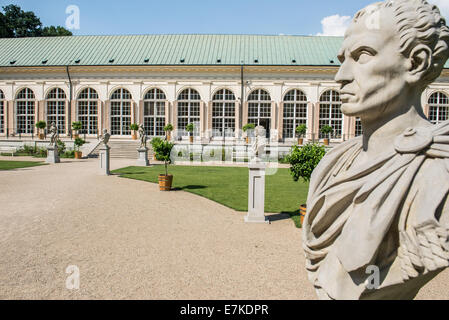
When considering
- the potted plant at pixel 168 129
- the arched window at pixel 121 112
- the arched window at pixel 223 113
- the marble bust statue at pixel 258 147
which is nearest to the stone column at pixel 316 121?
the arched window at pixel 223 113

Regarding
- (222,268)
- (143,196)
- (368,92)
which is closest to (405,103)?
(368,92)

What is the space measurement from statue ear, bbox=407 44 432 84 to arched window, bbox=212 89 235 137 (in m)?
30.3

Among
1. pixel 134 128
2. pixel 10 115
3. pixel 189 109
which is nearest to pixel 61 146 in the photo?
pixel 134 128

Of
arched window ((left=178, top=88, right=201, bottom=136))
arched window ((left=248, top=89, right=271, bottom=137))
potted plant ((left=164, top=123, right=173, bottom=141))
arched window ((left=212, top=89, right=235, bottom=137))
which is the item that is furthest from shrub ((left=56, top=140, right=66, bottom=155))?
arched window ((left=248, top=89, right=271, bottom=137))

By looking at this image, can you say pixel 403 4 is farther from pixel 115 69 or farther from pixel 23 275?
pixel 115 69

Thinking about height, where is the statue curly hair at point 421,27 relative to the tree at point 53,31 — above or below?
below

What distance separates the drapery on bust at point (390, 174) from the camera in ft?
4.22

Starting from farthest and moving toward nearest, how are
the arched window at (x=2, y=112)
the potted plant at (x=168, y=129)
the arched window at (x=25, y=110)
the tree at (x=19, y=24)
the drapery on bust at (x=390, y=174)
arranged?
the tree at (x=19, y=24)
the arched window at (x=2, y=112)
the arched window at (x=25, y=110)
the potted plant at (x=168, y=129)
the drapery on bust at (x=390, y=174)

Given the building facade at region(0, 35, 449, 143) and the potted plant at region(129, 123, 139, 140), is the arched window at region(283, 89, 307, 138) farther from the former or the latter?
the potted plant at region(129, 123, 139, 140)

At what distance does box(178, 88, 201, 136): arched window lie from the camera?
32.1 metres

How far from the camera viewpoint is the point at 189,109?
105ft

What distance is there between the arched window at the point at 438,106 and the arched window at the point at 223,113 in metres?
18.7

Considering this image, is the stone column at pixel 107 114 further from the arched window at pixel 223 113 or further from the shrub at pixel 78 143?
the arched window at pixel 223 113

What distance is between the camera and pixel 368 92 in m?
1.47
